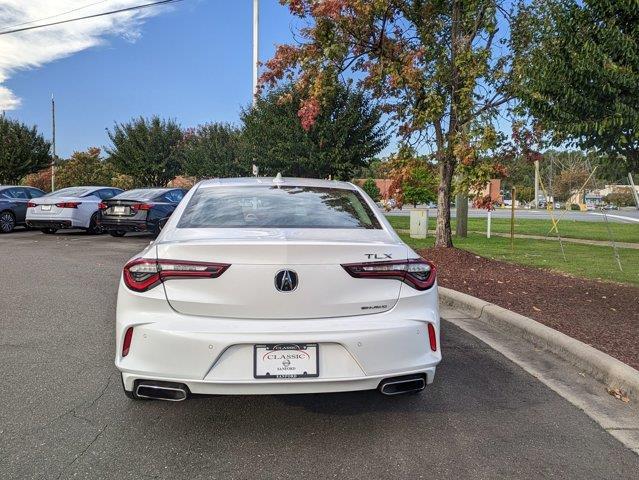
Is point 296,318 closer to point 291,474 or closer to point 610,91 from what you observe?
point 291,474

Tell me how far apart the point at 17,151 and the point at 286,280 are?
1437 inches

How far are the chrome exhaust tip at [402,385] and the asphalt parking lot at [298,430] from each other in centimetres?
31

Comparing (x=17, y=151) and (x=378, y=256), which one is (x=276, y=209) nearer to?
(x=378, y=256)

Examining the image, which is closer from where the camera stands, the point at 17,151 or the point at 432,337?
the point at 432,337

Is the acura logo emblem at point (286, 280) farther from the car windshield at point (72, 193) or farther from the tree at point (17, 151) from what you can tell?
the tree at point (17, 151)

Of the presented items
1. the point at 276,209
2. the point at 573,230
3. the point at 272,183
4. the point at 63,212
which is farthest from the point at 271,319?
the point at 573,230

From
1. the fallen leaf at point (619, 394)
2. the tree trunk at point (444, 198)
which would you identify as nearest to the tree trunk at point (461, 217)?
the tree trunk at point (444, 198)

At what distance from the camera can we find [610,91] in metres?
5.73

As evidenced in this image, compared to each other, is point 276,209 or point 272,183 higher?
point 272,183

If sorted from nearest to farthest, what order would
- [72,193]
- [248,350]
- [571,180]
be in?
1. [248,350]
2. [72,193]
3. [571,180]

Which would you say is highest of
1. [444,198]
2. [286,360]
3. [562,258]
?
[444,198]

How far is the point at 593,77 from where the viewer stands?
5.94 meters

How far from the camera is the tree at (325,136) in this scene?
19109 millimetres

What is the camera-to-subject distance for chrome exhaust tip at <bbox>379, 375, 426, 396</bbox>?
10.6ft
